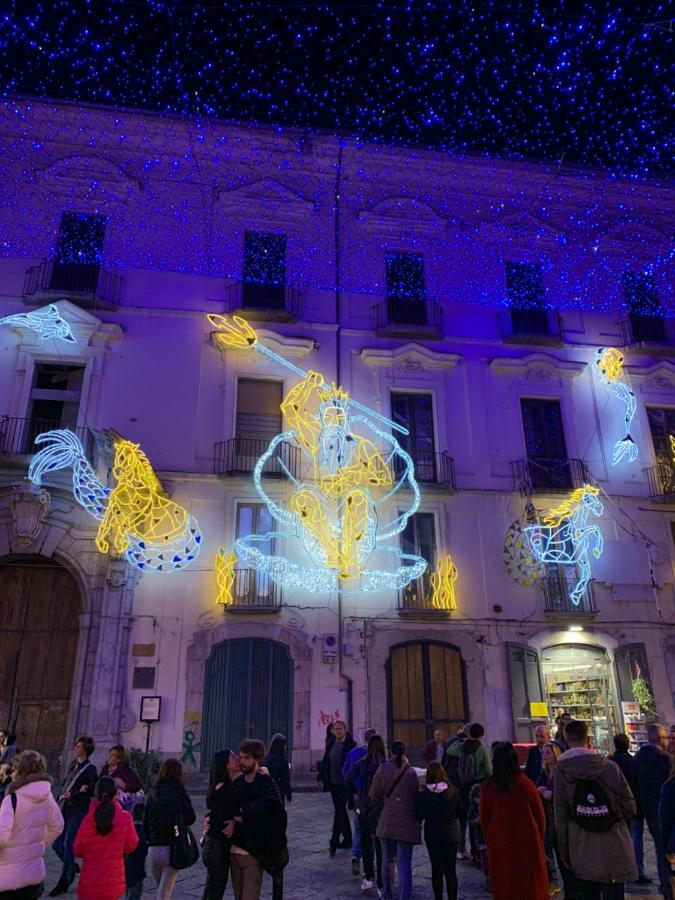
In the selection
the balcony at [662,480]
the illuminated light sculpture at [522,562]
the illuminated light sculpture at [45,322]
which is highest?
the illuminated light sculpture at [45,322]

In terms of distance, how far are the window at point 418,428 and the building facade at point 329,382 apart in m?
0.06

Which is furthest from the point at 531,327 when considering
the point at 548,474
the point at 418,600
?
the point at 418,600

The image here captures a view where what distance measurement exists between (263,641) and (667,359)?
12014 mm

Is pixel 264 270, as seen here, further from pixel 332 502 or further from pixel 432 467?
pixel 432 467

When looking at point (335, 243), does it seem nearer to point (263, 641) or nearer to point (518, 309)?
point (518, 309)

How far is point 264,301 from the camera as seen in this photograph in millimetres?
15305

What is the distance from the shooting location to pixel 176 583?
1280cm

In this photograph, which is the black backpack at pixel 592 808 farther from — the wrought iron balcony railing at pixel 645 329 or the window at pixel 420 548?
the wrought iron balcony railing at pixel 645 329

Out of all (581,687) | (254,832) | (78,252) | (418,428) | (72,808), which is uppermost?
(78,252)

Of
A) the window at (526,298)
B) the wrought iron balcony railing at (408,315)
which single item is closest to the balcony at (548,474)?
the window at (526,298)

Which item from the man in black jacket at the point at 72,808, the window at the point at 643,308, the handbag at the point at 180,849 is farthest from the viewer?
the window at the point at 643,308

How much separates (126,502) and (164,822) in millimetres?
7758

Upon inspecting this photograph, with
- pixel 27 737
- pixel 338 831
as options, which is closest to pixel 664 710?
pixel 338 831

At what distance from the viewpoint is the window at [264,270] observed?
1530cm
